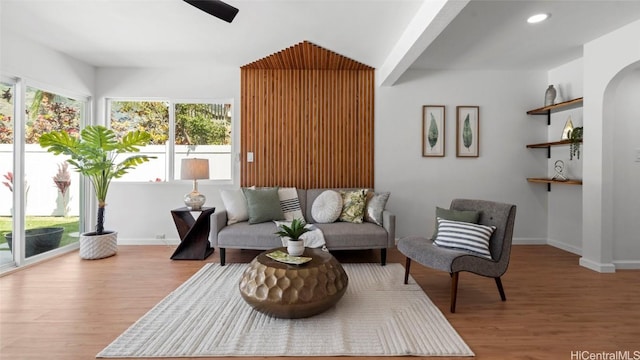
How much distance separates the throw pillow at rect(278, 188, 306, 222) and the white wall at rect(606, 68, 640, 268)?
352 centimetres

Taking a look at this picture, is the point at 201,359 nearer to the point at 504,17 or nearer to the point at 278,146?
the point at 278,146

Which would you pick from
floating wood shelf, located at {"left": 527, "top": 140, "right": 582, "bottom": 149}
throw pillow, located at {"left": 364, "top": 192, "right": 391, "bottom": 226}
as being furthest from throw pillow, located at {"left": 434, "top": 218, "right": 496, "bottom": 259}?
floating wood shelf, located at {"left": 527, "top": 140, "right": 582, "bottom": 149}

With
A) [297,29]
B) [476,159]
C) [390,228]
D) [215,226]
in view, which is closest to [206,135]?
[215,226]

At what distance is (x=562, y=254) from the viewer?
146 inches

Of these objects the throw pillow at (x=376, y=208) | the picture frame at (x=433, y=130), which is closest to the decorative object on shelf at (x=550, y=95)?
the picture frame at (x=433, y=130)

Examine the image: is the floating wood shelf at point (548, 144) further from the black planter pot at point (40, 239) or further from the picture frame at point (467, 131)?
the black planter pot at point (40, 239)

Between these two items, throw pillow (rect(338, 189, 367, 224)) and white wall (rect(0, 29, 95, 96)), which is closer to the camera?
white wall (rect(0, 29, 95, 96))

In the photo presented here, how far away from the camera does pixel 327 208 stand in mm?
3533

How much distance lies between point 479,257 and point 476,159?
238cm

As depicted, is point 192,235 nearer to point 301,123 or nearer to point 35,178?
point 35,178

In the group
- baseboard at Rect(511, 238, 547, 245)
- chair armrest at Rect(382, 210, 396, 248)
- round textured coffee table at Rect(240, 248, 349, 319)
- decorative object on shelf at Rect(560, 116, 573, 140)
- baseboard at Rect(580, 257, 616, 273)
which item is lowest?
baseboard at Rect(580, 257, 616, 273)

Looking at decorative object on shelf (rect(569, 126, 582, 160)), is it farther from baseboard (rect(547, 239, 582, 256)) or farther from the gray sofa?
the gray sofa

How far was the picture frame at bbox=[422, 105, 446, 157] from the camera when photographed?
4.18 m

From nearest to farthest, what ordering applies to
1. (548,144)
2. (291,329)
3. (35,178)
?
(291,329) < (35,178) < (548,144)
